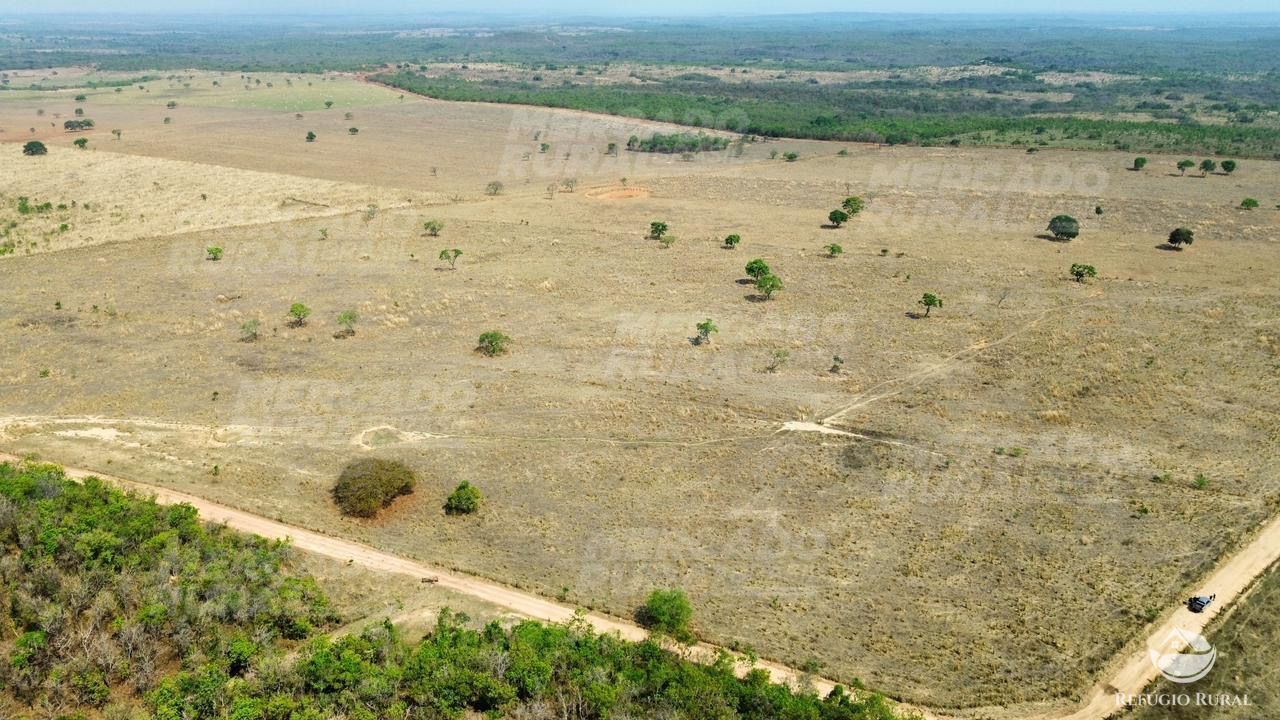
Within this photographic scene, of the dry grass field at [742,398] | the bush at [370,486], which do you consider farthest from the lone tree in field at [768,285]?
the bush at [370,486]

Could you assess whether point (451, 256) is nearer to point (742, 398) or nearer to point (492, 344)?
point (492, 344)

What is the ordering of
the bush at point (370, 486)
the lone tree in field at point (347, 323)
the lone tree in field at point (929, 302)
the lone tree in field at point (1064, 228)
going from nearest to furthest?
the bush at point (370, 486) → the lone tree in field at point (347, 323) → the lone tree in field at point (929, 302) → the lone tree in field at point (1064, 228)

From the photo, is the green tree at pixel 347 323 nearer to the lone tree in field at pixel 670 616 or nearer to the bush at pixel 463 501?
the bush at pixel 463 501

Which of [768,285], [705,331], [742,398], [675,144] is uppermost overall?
[675,144]

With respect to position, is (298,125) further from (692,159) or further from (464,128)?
(692,159)

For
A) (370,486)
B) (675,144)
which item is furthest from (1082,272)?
(675,144)

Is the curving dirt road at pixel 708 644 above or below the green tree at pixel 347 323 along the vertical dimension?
below

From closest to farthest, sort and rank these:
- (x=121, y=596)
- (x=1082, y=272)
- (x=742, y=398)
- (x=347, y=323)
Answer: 1. (x=121, y=596)
2. (x=742, y=398)
3. (x=347, y=323)
4. (x=1082, y=272)

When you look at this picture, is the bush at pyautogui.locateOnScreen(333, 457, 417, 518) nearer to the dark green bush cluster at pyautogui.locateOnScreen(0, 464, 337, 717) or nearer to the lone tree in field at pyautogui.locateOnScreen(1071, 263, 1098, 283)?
the dark green bush cluster at pyautogui.locateOnScreen(0, 464, 337, 717)
